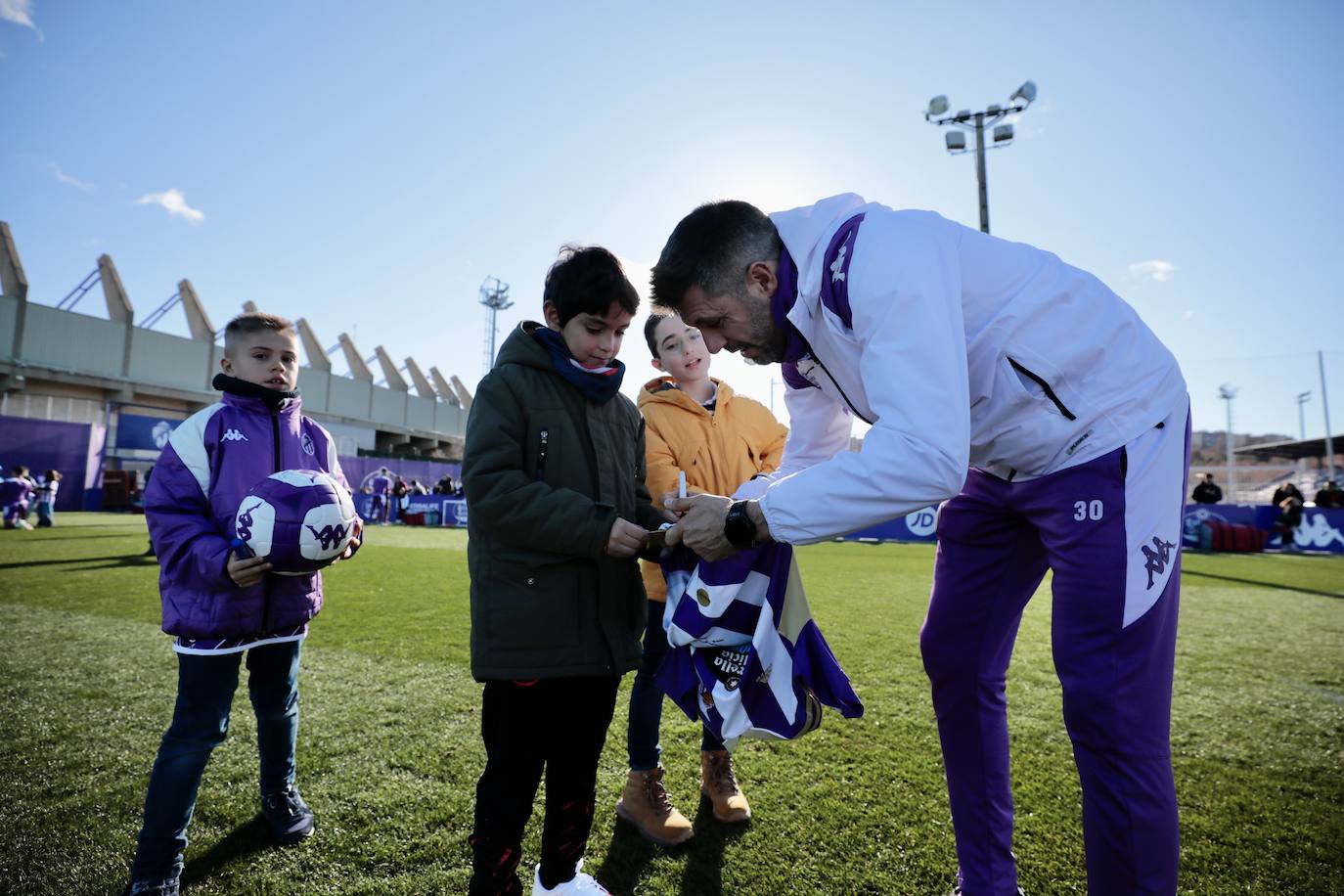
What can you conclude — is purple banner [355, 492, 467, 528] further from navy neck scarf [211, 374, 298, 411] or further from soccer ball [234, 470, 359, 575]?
soccer ball [234, 470, 359, 575]

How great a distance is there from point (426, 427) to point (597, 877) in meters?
51.1

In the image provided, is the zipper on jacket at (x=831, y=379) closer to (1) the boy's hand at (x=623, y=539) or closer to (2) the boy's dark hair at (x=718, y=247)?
(2) the boy's dark hair at (x=718, y=247)

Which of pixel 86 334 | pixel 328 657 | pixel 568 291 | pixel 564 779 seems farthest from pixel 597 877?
pixel 86 334

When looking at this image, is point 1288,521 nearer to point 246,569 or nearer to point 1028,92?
point 1028,92

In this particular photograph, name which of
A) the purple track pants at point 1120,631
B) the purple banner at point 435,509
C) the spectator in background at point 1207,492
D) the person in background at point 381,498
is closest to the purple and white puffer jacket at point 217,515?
the purple track pants at point 1120,631

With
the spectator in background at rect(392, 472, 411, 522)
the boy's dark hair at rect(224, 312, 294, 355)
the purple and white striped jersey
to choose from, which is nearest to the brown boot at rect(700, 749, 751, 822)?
the purple and white striped jersey

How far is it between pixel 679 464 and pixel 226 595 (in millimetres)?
1758

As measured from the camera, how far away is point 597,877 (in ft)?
7.43

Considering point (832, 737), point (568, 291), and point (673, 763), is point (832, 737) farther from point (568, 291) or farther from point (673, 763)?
point (568, 291)

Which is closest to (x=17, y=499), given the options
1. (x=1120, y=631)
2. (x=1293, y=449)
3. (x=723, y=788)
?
(x=723, y=788)

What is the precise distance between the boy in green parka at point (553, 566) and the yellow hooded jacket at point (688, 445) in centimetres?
64

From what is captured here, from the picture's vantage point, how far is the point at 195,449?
2.34m

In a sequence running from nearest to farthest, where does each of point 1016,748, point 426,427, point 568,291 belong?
point 568,291 → point 1016,748 → point 426,427

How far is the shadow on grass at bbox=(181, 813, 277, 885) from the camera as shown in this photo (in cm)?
222
